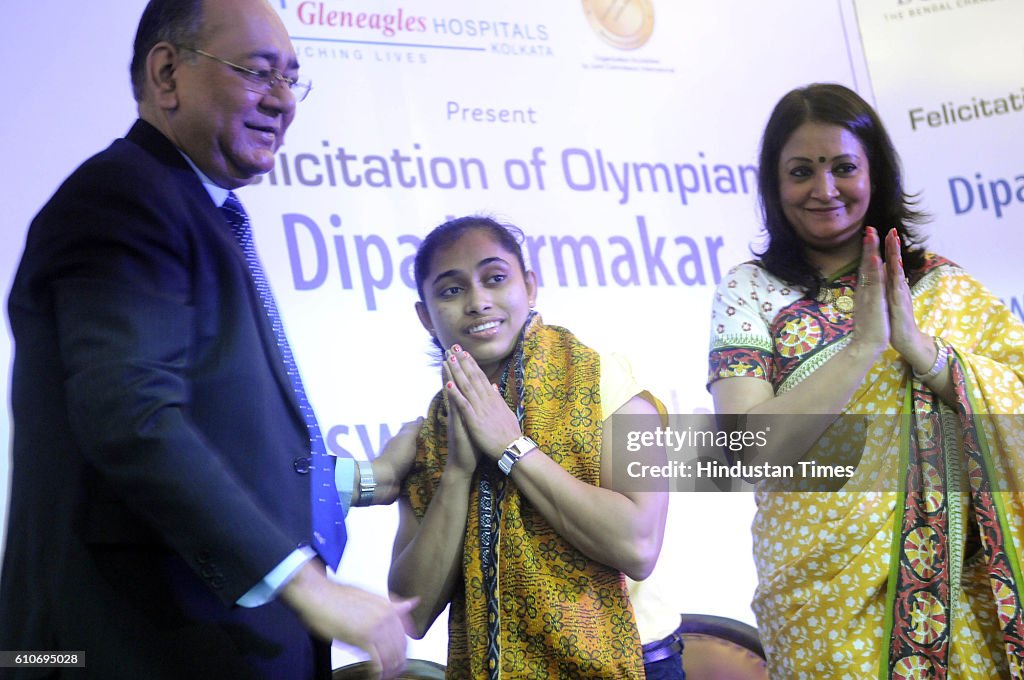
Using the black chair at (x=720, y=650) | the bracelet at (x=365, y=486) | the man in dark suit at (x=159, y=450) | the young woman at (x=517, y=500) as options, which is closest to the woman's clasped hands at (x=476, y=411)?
the young woman at (x=517, y=500)

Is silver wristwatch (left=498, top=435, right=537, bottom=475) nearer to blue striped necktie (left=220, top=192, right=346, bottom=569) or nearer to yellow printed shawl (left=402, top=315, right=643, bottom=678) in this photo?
yellow printed shawl (left=402, top=315, right=643, bottom=678)

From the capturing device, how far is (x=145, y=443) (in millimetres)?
1149

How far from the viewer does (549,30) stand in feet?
9.72

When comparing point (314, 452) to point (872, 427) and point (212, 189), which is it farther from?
point (872, 427)

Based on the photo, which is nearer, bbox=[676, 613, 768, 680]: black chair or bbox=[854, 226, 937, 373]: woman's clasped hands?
bbox=[854, 226, 937, 373]: woman's clasped hands

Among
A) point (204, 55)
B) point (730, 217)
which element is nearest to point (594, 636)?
point (204, 55)

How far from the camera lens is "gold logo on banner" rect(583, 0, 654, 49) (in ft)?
9.89

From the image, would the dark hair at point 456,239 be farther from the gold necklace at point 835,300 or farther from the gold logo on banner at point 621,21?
the gold logo on banner at point 621,21

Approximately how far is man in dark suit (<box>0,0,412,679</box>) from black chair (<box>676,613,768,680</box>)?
130cm

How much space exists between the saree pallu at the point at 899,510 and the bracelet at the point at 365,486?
70 centimetres

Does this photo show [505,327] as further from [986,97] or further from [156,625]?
[986,97]

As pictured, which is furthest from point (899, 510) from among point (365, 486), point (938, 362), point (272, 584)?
point (272, 584)

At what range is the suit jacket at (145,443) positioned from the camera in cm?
116

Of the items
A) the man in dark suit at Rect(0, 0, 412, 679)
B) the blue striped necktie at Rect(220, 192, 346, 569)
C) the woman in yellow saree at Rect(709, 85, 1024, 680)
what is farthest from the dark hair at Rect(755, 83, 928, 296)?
the man in dark suit at Rect(0, 0, 412, 679)
